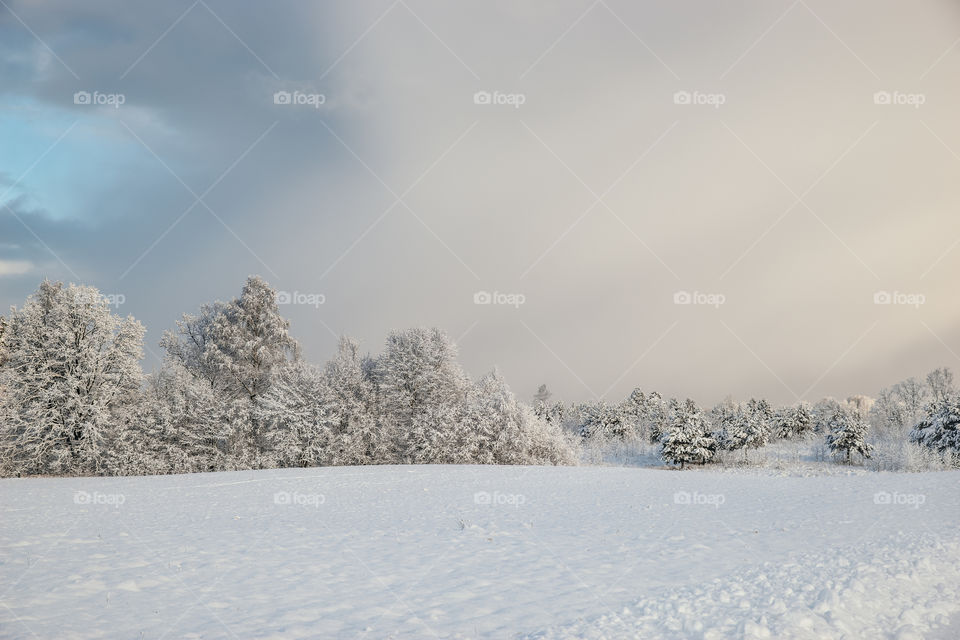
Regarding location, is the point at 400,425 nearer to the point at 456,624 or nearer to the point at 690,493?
the point at 690,493

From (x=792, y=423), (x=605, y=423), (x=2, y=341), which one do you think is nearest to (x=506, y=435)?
(x=2, y=341)

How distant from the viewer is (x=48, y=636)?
25.0 ft

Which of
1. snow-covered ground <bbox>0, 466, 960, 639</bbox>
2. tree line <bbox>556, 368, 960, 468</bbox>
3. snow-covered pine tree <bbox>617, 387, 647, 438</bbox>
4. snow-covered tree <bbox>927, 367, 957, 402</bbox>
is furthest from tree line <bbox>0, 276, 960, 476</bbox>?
snow-covered pine tree <bbox>617, 387, 647, 438</bbox>

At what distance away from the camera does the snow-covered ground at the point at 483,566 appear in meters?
8.12

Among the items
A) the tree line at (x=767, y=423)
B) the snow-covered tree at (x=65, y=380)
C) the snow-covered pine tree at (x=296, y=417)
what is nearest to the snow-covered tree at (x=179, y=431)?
the snow-covered tree at (x=65, y=380)

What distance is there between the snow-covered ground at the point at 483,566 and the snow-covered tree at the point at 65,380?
1620 centimetres

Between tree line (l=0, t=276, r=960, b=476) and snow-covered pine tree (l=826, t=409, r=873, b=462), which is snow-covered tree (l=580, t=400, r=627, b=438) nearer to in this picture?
snow-covered pine tree (l=826, t=409, r=873, b=462)

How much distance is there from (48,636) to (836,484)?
30227 millimetres

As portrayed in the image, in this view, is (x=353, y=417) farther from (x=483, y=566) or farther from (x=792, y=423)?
(x=792, y=423)

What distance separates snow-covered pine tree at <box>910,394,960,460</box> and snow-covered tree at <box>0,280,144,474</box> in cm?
7496

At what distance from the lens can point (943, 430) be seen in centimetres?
5738

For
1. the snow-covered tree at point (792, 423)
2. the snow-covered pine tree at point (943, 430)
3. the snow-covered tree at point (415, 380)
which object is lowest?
the snow-covered tree at point (792, 423)

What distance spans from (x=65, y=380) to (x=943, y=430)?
82797 mm

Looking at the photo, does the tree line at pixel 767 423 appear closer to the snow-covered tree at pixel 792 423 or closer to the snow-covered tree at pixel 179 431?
the snow-covered tree at pixel 792 423
